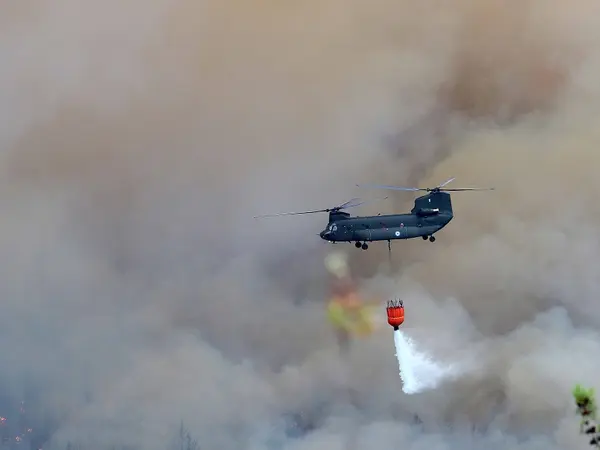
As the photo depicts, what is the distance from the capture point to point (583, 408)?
85.1 m

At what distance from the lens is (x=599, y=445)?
293ft

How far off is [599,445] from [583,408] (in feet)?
23.8
